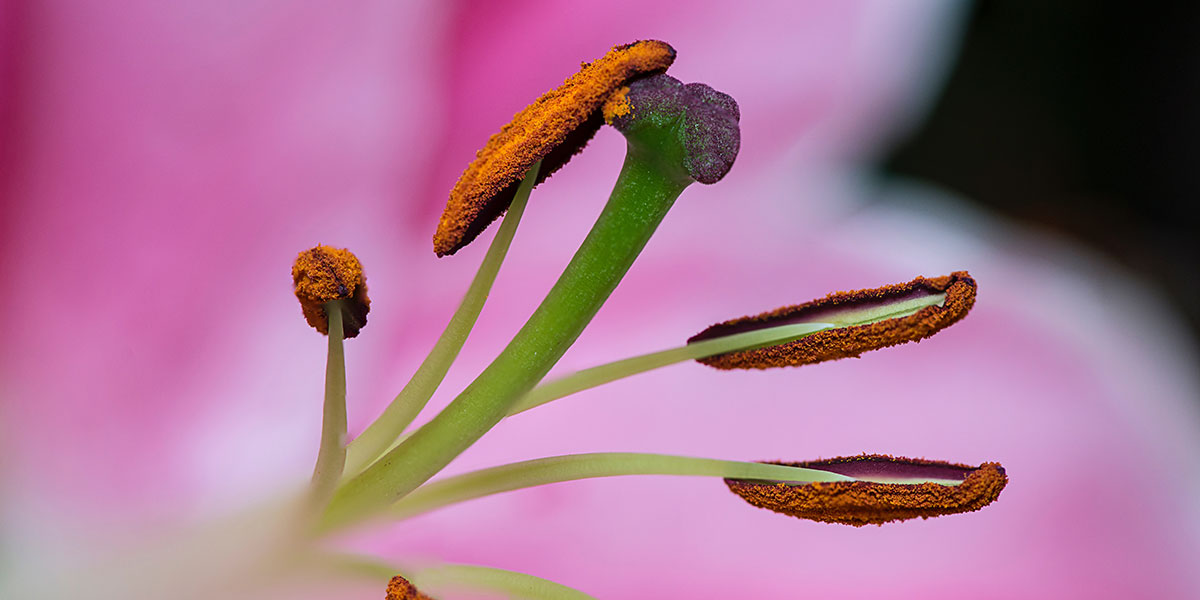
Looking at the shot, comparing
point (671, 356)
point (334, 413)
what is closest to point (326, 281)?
point (334, 413)

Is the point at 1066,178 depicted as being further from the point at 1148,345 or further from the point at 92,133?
the point at 92,133

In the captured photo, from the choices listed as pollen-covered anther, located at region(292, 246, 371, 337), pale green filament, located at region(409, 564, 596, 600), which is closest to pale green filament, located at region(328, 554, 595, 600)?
pale green filament, located at region(409, 564, 596, 600)

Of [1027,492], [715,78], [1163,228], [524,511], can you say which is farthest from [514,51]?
[1163,228]

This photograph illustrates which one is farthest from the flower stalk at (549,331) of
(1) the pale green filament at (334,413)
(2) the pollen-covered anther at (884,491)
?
(2) the pollen-covered anther at (884,491)

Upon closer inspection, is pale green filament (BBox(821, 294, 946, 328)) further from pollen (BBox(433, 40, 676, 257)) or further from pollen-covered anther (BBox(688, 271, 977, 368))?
pollen (BBox(433, 40, 676, 257))

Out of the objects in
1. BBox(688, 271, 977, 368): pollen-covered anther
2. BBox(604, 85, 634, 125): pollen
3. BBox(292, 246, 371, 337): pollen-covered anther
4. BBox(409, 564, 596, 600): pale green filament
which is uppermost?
BBox(604, 85, 634, 125): pollen

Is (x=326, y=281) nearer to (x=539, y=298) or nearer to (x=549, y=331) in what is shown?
A: (x=549, y=331)
